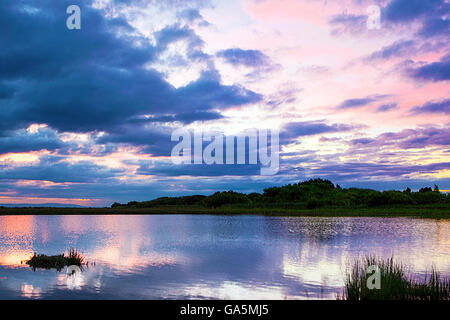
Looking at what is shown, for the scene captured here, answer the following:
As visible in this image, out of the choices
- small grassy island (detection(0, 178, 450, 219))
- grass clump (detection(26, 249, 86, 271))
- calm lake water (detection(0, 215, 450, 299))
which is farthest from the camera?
small grassy island (detection(0, 178, 450, 219))

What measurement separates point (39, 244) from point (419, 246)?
34741 millimetres

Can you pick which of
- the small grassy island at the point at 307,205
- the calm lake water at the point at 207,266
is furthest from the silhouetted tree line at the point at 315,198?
the calm lake water at the point at 207,266

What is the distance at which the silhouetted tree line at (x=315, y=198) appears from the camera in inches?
3983

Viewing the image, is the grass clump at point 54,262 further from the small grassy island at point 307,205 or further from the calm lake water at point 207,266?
the small grassy island at point 307,205

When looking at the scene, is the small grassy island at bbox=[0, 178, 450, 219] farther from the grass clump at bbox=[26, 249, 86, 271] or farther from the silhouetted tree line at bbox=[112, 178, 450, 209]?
the grass clump at bbox=[26, 249, 86, 271]

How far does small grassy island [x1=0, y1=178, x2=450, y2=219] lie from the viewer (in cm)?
8869

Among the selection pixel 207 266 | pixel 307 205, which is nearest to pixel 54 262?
pixel 207 266

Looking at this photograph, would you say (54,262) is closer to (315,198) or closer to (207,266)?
→ (207,266)

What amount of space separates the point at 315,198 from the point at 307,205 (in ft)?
28.7

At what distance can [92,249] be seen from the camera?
31.5 m

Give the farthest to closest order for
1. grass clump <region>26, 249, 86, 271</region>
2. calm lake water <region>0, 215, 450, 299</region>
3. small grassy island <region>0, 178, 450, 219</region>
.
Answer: small grassy island <region>0, 178, 450, 219</region>
grass clump <region>26, 249, 86, 271</region>
calm lake water <region>0, 215, 450, 299</region>

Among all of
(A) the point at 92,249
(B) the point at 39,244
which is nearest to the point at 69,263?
(A) the point at 92,249

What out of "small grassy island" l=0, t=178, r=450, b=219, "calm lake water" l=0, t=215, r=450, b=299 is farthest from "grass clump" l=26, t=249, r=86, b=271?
"small grassy island" l=0, t=178, r=450, b=219
